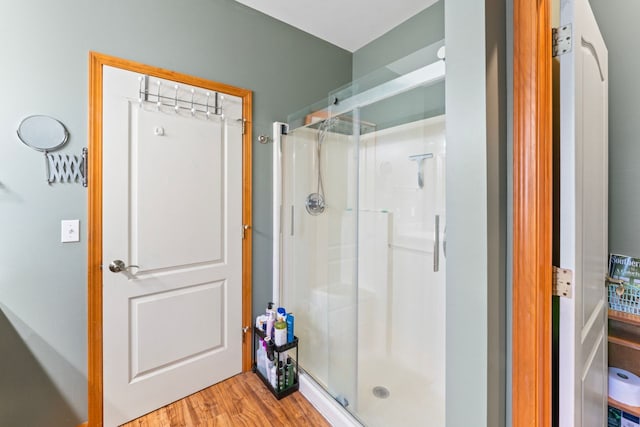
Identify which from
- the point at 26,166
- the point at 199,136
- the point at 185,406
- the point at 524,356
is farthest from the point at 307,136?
the point at 185,406

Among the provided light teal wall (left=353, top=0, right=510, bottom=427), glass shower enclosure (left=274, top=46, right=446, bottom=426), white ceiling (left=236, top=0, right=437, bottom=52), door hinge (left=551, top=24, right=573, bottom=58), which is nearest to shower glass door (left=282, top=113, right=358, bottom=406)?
glass shower enclosure (left=274, top=46, right=446, bottom=426)

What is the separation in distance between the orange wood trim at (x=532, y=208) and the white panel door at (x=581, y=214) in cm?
5

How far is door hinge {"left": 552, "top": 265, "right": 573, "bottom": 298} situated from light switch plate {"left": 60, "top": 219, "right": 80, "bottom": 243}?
7.03 ft

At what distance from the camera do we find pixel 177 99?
179 cm

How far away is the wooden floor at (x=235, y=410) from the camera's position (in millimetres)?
1647

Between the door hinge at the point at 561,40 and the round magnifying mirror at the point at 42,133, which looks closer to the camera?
the door hinge at the point at 561,40

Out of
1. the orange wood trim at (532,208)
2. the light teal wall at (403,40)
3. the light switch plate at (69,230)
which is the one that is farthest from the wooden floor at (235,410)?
the light teal wall at (403,40)

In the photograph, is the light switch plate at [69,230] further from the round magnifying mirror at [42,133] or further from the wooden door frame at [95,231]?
the round magnifying mirror at [42,133]

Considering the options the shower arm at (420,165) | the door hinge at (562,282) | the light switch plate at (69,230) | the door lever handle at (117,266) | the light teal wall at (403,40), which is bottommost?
the door lever handle at (117,266)

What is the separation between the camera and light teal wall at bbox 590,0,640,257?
1372 mm

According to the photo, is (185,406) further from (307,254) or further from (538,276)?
(538,276)

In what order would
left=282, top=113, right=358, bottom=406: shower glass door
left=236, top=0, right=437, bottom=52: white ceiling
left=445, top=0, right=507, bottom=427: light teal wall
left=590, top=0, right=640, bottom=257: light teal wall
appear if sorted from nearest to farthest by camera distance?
left=445, top=0, right=507, bottom=427: light teal wall < left=590, top=0, right=640, bottom=257: light teal wall < left=282, top=113, right=358, bottom=406: shower glass door < left=236, top=0, right=437, bottom=52: white ceiling

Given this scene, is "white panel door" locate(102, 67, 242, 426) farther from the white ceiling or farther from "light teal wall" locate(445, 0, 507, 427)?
"light teal wall" locate(445, 0, 507, 427)

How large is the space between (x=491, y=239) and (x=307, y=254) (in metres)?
1.57
